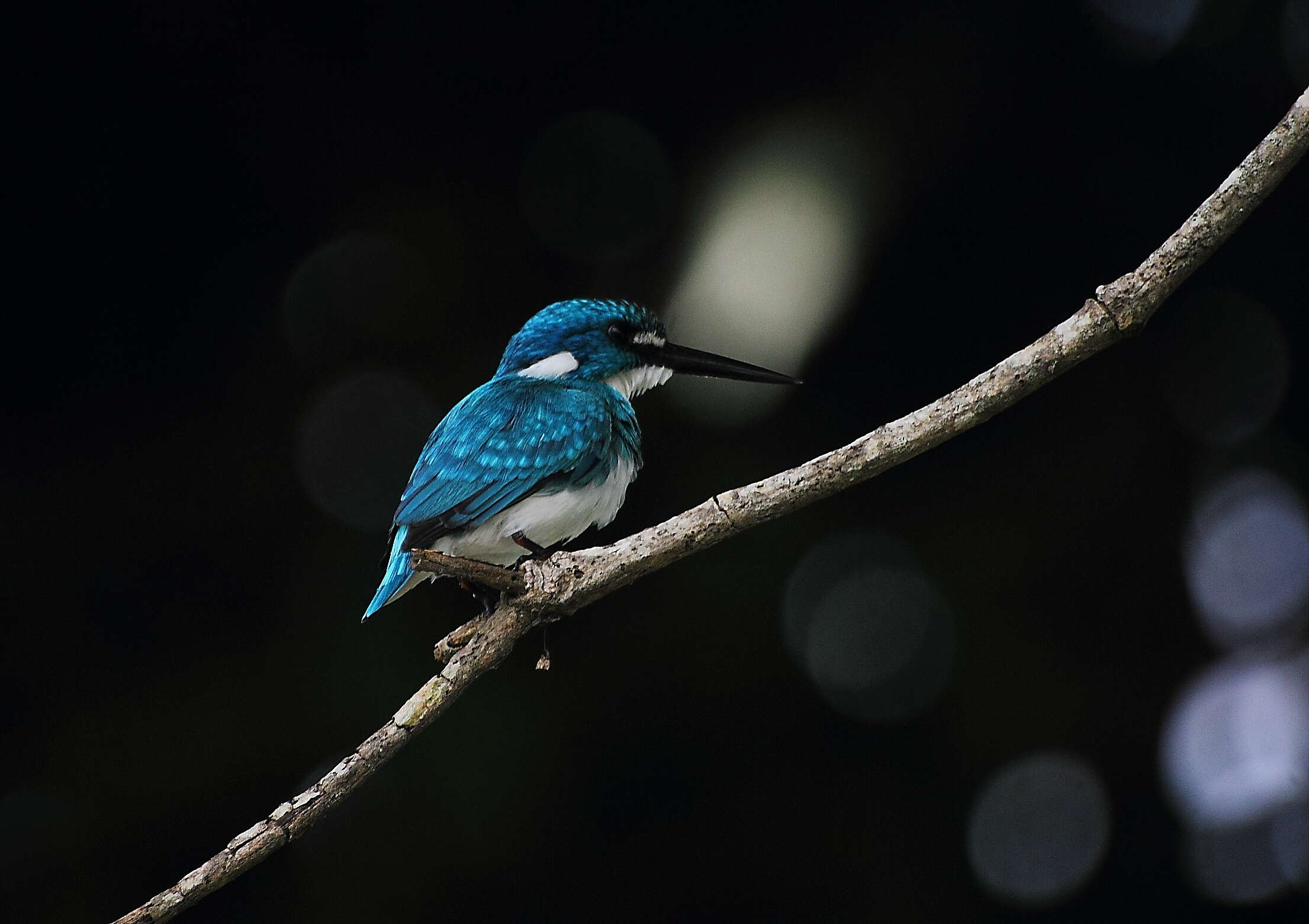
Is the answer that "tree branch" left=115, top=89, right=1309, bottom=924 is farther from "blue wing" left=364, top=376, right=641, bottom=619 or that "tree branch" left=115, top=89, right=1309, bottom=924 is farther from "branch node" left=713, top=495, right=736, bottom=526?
"blue wing" left=364, top=376, right=641, bottom=619

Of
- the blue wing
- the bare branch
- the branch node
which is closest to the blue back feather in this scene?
the blue wing

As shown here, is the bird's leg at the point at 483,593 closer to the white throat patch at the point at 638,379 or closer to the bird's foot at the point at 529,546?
the bird's foot at the point at 529,546

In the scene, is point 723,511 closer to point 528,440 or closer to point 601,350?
point 528,440

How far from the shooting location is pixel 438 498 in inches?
64.4

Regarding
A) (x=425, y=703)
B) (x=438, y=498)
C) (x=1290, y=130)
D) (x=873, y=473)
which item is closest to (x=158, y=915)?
(x=425, y=703)

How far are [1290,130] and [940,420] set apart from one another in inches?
18.2

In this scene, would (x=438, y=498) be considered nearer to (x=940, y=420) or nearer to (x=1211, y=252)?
(x=940, y=420)

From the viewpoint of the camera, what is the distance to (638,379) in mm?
2055

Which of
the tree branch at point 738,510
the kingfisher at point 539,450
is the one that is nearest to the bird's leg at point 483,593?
the kingfisher at point 539,450

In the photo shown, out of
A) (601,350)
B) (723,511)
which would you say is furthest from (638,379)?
(723,511)

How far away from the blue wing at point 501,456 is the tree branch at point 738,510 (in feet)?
1.01

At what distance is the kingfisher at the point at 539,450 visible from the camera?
64.3 inches

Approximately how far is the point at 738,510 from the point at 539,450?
54cm

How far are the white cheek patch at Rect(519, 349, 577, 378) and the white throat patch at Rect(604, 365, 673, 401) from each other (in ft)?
0.25
